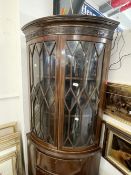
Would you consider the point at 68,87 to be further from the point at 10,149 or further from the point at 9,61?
the point at 10,149

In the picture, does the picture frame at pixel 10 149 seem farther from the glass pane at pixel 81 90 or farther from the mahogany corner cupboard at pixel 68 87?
the glass pane at pixel 81 90

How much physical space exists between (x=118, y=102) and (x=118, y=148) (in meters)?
0.41

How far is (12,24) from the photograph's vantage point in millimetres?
1470

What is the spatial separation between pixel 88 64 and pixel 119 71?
30 cm

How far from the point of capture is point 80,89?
108 cm

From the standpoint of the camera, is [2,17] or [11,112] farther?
[11,112]

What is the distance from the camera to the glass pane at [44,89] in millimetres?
1084

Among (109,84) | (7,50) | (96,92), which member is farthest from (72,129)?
(7,50)

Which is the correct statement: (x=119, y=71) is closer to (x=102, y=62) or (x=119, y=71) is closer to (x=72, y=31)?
(x=102, y=62)

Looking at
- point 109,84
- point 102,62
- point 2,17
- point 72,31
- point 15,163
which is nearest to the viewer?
point 72,31

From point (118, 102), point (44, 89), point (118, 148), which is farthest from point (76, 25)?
point (118, 148)

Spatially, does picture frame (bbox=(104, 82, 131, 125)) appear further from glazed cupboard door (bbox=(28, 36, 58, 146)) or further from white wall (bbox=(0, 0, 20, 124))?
white wall (bbox=(0, 0, 20, 124))

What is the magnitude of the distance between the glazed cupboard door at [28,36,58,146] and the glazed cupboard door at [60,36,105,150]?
0.08 m

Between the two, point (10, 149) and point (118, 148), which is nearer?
point (118, 148)
